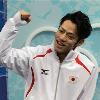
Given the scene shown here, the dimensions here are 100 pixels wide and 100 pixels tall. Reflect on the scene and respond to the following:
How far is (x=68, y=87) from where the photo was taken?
1.58m

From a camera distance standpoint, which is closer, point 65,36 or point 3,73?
point 65,36

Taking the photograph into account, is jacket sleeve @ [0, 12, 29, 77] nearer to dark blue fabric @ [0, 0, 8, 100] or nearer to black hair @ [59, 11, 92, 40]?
black hair @ [59, 11, 92, 40]

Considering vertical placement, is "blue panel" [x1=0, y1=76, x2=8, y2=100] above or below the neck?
below

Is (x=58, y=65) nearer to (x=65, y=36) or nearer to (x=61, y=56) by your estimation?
(x=61, y=56)

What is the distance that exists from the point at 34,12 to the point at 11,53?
114cm

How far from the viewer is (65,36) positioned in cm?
151

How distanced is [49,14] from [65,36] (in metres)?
1.10

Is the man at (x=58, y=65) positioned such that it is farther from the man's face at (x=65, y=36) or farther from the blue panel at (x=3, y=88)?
the blue panel at (x=3, y=88)

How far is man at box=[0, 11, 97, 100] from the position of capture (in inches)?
59.9

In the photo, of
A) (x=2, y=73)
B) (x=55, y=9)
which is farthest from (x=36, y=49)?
(x=55, y=9)

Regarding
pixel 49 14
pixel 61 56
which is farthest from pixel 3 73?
pixel 61 56

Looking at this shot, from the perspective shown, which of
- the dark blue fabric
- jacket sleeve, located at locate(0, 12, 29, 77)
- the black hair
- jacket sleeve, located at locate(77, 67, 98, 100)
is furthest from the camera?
the dark blue fabric

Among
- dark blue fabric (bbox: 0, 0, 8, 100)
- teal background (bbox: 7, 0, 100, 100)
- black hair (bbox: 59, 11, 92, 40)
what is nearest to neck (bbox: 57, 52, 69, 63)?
black hair (bbox: 59, 11, 92, 40)

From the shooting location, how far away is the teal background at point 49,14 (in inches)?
101
